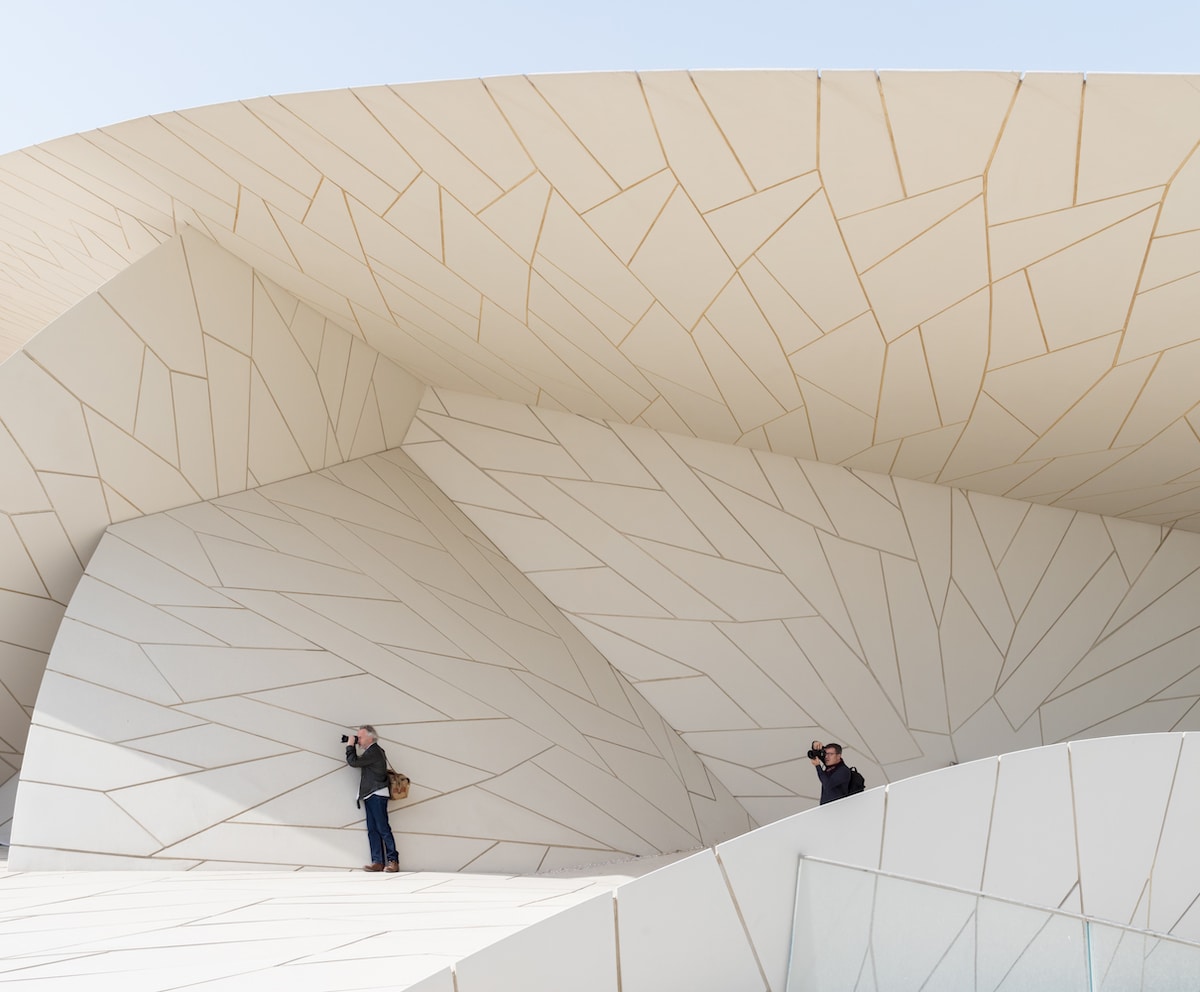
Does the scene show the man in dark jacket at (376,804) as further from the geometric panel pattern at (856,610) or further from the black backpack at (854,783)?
the geometric panel pattern at (856,610)

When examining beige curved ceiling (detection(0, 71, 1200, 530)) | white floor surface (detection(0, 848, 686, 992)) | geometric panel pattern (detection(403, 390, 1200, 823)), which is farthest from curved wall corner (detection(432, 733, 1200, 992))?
geometric panel pattern (detection(403, 390, 1200, 823))

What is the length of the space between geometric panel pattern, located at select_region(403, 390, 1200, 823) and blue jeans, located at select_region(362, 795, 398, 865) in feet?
13.3

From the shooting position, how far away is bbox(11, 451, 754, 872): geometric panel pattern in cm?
579

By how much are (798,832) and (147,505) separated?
20.6 feet

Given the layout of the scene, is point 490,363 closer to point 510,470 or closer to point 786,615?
point 510,470

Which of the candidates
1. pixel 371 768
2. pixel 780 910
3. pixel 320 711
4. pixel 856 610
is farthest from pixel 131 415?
pixel 856 610

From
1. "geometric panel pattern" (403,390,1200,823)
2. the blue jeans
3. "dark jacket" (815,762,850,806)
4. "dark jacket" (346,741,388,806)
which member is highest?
"geometric panel pattern" (403,390,1200,823)

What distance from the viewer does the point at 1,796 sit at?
7.34 m

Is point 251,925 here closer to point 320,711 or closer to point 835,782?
point 320,711

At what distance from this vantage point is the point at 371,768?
614 centimetres

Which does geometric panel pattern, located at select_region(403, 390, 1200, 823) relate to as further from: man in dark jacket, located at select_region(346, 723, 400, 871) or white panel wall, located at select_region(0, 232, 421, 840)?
man in dark jacket, located at select_region(346, 723, 400, 871)

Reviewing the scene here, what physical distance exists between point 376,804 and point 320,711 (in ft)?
3.31

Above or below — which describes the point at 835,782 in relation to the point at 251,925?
above

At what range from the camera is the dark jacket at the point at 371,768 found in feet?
19.9
